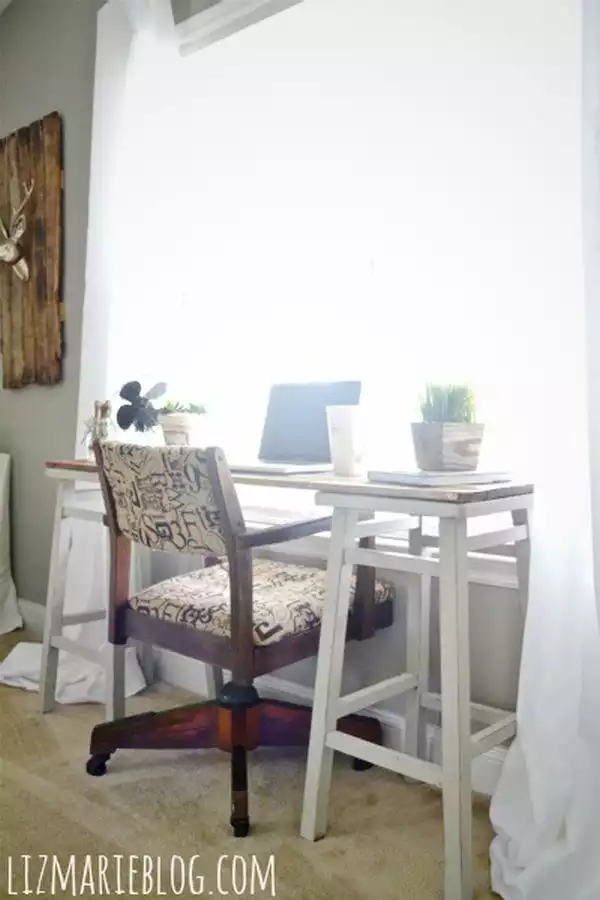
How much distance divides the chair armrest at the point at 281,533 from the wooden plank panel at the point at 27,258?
1724 mm

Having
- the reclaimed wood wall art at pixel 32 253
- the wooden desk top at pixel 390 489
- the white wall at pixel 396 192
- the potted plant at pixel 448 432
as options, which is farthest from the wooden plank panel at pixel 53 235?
the potted plant at pixel 448 432

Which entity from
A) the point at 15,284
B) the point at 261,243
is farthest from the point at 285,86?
the point at 15,284

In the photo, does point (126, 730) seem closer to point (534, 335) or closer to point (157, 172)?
point (534, 335)

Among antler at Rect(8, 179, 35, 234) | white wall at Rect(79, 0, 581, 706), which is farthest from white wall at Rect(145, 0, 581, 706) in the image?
antler at Rect(8, 179, 35, 234)

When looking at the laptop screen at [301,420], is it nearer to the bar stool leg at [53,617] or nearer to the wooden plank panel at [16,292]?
the bar stool leg at [53,617]

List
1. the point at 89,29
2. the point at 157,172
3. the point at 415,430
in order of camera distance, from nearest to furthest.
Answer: the point at 415,430 → the point at 157,172 → the point at 89,29

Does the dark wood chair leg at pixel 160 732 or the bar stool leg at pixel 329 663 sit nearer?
the bar stool leg at pixel 329 663

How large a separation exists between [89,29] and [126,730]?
2.34 metres

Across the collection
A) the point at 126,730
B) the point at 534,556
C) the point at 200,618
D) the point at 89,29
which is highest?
the point at 89,29

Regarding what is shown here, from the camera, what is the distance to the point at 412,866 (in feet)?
4.83

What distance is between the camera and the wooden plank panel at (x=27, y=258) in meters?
2.94

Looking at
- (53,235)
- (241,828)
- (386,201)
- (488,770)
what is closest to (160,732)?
(241,828)

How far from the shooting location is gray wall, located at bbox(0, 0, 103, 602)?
9.06 ft

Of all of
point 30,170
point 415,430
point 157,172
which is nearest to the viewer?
point 415,430
